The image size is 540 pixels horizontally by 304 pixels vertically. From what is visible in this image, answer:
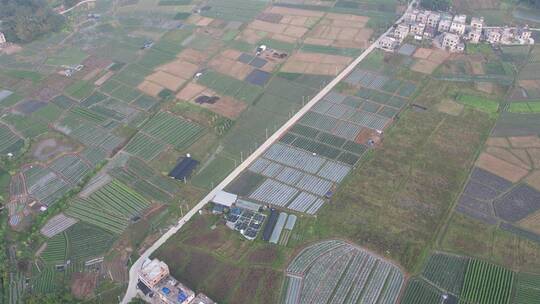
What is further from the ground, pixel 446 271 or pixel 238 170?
A: pixel 238 170

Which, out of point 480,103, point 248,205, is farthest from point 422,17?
point 248,205

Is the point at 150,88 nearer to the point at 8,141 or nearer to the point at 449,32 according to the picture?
the point at 8,141

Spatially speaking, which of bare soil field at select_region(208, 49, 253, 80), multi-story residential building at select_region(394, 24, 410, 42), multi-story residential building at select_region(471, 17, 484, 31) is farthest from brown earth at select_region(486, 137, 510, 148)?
bare soil field at select_region(208, 49, 253, 80)

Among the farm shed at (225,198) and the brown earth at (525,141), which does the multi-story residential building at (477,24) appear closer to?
the brown earth at (525,141)

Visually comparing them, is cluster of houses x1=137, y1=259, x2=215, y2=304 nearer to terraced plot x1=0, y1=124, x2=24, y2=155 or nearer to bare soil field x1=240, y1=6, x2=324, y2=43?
terraced plot x1=0, y1=124, x2=24, y2=155

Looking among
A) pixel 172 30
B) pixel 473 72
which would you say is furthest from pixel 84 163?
pixel 473 72

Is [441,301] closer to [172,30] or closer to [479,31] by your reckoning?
[479,31]

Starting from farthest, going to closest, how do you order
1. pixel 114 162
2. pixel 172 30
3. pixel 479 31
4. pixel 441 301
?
pixel 172 30
pixel 479 31
pixel 114 162
pixel 441 301
